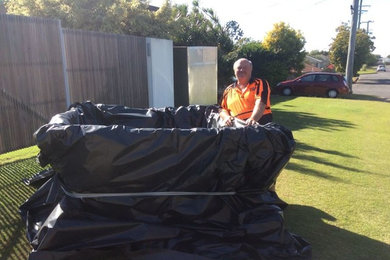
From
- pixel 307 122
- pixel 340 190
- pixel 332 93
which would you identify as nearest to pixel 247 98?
pixel 340 190

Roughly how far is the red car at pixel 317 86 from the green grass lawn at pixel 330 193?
10.6 metres

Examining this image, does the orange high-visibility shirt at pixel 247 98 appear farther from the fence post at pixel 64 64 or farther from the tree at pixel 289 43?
the tree at pixel 289 43

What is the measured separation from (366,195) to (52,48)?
5.64 metres

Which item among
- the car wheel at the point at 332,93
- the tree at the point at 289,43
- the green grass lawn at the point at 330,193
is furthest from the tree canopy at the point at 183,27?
the green grass lawn at the point at 330,193

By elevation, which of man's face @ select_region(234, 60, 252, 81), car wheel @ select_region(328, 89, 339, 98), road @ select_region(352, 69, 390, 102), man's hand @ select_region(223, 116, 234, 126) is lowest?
road @ select_region(352, 69, 390, 102)

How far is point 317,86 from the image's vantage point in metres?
19.3

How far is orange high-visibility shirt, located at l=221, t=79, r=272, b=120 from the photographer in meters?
4.08

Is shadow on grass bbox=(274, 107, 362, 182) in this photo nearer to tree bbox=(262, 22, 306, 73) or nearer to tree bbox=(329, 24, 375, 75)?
tree bbox=(262, 22, 306, 73)

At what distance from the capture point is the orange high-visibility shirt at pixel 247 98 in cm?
408

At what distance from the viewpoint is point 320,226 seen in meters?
3.76

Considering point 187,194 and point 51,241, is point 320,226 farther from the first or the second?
point 51,241

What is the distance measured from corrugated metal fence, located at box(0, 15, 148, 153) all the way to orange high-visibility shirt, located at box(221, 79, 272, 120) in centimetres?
358

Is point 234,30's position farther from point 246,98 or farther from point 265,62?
point 246,98

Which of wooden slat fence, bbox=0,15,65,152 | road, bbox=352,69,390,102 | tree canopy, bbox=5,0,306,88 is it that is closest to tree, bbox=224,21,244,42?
tree canopy, bbox=5,0,306,88
